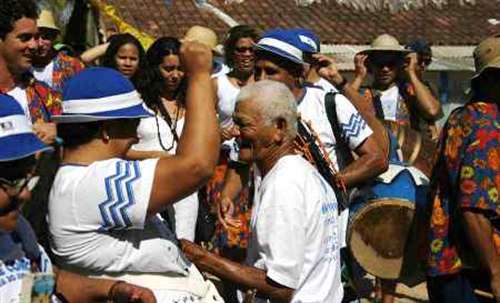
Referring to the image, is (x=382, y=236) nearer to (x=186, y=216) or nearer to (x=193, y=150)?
(x=186, y=216)

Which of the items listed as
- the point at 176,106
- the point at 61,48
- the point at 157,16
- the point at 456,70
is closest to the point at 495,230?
the point at 176,106

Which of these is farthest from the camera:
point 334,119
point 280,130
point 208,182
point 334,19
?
point 334,19

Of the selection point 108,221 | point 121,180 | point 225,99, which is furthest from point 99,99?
point 225,99

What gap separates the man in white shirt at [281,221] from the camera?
326 centimetres

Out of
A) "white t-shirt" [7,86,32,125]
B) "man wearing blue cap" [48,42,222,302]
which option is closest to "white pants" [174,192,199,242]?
"white t-shirt" [7,86,32,125]

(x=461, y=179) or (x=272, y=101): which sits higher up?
(x=272, y=101)

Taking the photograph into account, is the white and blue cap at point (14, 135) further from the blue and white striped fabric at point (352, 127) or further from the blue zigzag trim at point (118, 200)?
the blue and white striped fabric at point (352, 127)

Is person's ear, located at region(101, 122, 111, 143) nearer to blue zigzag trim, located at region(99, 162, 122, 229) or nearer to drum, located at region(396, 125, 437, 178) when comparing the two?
blue zigzag trim, located at region(99, 162, 122, 229)

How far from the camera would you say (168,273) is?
313 cm

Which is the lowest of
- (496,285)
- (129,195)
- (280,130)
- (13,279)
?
(496,285)

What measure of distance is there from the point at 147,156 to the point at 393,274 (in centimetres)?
164

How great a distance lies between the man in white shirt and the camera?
3.26 meters

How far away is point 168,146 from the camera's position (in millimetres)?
5465

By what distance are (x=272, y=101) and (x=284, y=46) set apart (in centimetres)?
143
